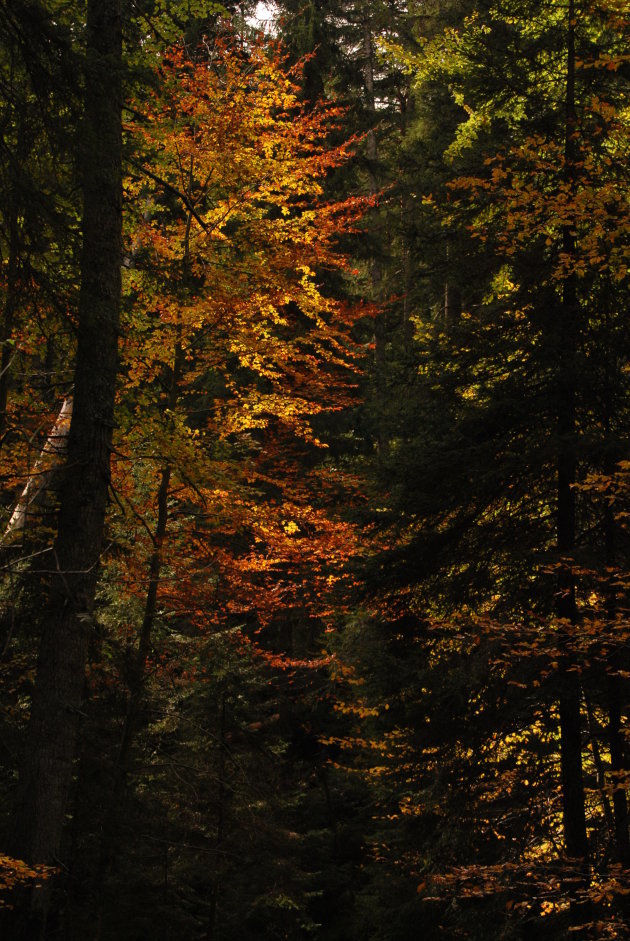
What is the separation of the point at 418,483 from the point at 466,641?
200 centimetres

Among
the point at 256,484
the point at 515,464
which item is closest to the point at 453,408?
the point at 515,464

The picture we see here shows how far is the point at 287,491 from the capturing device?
12.1 metres

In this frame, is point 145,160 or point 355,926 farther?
point 355,926

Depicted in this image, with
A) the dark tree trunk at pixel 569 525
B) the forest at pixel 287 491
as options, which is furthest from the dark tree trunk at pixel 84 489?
the dark tree trunk at pixel 569 525

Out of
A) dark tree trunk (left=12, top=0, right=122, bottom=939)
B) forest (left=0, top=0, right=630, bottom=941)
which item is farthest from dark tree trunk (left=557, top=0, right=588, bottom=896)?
dark tree trunk (left=12, top=0, right=122, bottom=939)

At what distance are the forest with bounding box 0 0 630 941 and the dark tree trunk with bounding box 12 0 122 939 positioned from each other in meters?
0.03

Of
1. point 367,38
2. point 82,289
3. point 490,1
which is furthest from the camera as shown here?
point 367,38

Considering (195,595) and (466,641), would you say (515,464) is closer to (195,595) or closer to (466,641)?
(466,641)

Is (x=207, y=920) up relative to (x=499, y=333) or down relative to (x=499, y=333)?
down

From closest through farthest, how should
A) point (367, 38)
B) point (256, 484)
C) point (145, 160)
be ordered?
point (145, 160) → point (256, 484) → point (367, 38)

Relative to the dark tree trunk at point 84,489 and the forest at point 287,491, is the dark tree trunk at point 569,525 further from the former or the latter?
the dark tree trunk at point 84,489

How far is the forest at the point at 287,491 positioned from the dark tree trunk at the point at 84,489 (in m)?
0.03

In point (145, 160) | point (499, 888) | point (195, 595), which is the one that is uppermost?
point (145, 160)

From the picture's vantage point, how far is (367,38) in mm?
23406
